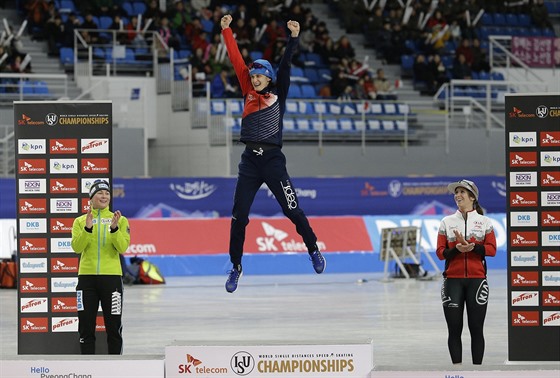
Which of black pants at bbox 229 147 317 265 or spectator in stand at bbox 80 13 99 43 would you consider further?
spectator in stand at bbox 80 13 99 43

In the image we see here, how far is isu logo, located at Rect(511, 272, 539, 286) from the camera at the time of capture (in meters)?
14.2

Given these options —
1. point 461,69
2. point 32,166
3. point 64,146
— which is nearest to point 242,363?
point 64,146

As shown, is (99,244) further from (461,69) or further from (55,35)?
(461,69)

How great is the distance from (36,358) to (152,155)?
25.8m

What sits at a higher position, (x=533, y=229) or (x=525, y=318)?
(x=533, y=229)

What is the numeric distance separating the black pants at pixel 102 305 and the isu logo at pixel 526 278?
4544 millimetres

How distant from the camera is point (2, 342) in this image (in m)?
16.9

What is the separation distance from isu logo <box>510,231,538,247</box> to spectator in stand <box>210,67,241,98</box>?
68.4ft

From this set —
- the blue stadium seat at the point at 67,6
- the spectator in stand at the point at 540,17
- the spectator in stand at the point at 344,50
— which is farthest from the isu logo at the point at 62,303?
the spectator in stand at the point at 540,17

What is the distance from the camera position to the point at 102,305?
43.3ft

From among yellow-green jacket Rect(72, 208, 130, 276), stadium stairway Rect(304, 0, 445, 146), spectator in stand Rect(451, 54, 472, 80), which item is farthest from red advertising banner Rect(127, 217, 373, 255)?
yellow-green jacket Rect(72, 208, 130, 276)

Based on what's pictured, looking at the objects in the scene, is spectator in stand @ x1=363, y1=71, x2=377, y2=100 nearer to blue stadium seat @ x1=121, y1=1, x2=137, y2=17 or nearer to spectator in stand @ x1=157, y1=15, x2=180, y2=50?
spectator in stand @ x1=157, y1=15, x2=180, y2=50

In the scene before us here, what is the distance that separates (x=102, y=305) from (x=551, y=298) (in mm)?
5125

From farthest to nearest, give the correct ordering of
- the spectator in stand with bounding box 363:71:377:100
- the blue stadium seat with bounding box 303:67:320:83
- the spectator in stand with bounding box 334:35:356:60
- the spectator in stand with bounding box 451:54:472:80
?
1. the spectator in stand with bounding box 451:54:472:80
2. the spectator in stand with bounding box 334:35:356:60
3. the blue stadium seat with bounding box 303:67:320:83
4. the spectator in stand with bounding box 363:71:377:100
